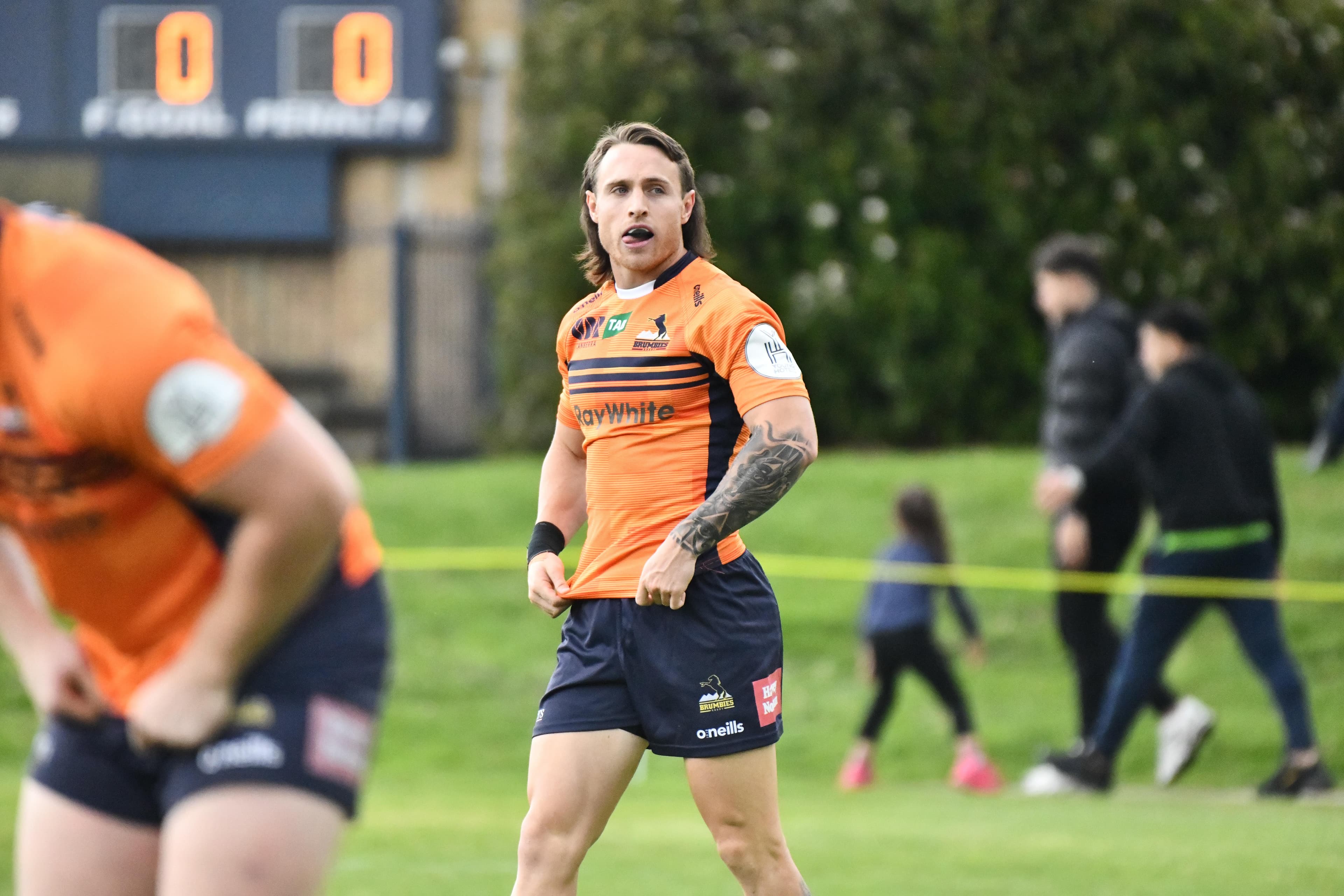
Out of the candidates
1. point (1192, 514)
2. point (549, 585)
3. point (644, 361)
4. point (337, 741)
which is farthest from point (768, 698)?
point (1192, 514)

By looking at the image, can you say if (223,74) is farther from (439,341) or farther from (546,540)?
(546,540)

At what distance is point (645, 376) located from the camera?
430 centimetres

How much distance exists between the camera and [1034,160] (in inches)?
705

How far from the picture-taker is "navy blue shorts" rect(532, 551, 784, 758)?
13.6 feet

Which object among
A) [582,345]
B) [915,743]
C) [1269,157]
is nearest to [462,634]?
[915,743]

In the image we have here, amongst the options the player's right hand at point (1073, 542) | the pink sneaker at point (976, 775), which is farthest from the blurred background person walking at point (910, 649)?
the player's right hand at point (1073, 542)

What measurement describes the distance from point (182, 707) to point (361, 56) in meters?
18.1

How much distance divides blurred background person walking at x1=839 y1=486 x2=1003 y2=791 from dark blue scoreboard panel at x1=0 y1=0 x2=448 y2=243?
11861mm

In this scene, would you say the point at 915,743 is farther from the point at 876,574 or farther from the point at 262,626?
the point at 262,626

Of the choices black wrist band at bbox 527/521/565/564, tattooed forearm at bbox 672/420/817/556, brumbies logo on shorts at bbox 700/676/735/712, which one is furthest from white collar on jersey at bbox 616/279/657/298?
brumbies logo on shorts at bbox 700/676/735/712

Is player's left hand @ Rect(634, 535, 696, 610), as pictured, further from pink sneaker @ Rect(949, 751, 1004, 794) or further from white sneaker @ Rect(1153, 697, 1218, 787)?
pink sneaker @ Rect(949, 751, 1004, 794)

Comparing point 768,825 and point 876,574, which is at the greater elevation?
point 768,825

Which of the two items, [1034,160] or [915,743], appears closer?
[915,743]

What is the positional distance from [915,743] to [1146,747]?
1345 mm
